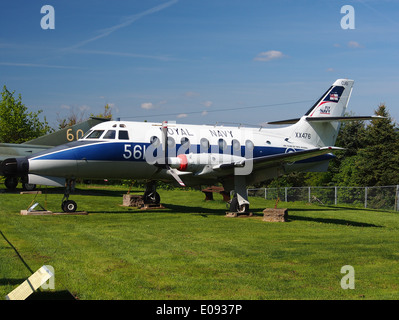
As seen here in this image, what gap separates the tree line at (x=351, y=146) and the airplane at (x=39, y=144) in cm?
1386

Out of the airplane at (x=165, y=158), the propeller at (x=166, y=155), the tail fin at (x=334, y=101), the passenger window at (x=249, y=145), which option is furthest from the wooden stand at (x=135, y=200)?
the tail fin at (x=334, y=101)

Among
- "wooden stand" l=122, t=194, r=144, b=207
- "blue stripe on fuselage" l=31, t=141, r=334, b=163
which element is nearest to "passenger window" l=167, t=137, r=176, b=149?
"blue stripe on fuselage" l=31, t=141, r=334, b=163

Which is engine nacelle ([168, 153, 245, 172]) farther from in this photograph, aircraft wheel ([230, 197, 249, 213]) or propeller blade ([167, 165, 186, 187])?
aircraft wheel ([230, 197, 249, 213])

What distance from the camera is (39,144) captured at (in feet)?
104

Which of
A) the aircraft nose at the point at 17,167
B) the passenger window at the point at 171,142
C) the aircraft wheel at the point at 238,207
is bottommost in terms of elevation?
the aircraft wheel at the point at 238,207

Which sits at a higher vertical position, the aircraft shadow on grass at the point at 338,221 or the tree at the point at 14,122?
the tree at the point at 14,122

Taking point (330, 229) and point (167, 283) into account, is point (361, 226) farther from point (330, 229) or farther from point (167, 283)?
point (167, 283)

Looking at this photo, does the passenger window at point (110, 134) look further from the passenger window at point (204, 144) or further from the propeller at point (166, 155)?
the passenger window at point (204, 144)

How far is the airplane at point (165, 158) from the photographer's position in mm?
18500

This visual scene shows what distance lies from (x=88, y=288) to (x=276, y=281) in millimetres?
3400

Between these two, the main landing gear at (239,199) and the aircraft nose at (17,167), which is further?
the main landing gear at (239,199)

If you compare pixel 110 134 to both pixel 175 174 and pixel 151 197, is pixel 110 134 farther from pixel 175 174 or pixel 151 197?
pixel 151 197

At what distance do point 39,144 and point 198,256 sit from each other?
23.9 metres

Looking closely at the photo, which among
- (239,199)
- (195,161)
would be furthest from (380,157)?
(195,161)
